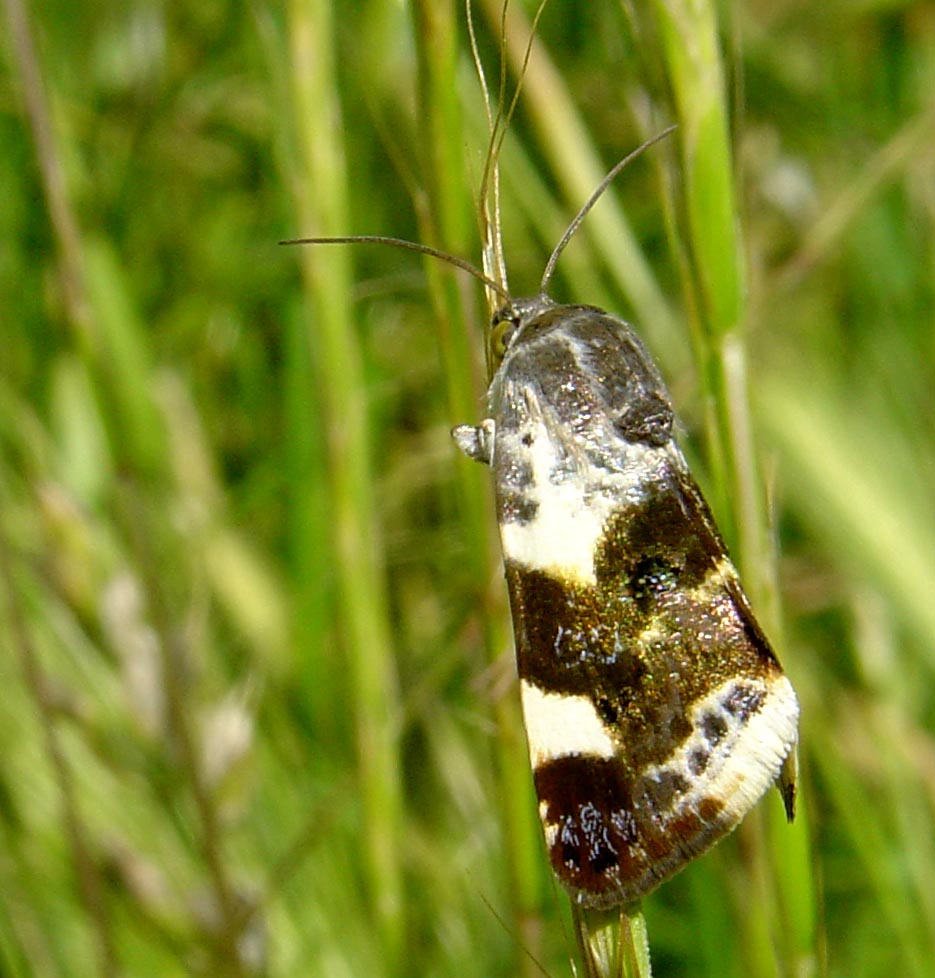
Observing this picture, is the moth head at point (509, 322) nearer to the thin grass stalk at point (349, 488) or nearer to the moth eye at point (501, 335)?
the moth eye at point (501, 335)

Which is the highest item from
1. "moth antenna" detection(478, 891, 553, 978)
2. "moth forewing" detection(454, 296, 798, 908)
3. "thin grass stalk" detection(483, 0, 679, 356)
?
"thin grass stalk" detection(483, 0, 679, 356)

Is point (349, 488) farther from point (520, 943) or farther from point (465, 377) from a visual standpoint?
point (520, 943)

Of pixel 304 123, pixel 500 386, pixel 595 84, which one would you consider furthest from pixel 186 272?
pixel 500 386

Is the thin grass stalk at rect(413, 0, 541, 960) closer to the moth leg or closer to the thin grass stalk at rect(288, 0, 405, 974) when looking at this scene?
the moth leg

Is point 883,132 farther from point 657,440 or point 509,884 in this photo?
point 509,884

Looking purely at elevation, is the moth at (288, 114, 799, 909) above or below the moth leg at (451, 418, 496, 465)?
below

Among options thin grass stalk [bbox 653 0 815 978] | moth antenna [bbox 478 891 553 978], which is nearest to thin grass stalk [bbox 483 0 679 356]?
thin grass stalk [bbox 653 0 815 978]

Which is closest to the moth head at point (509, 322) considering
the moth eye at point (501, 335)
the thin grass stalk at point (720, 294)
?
the moth eye at point (501, 335)

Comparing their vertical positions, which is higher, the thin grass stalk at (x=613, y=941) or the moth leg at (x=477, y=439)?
the moth leg at (x=477, y=439)
